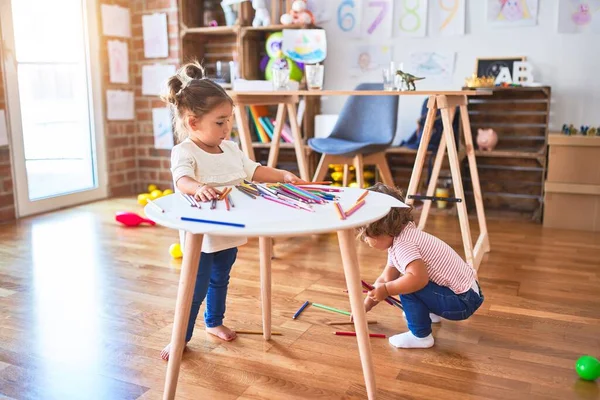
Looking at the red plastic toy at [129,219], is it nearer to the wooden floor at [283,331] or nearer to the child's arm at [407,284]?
the wooden floor at [283,331]

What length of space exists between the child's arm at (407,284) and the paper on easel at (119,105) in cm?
316

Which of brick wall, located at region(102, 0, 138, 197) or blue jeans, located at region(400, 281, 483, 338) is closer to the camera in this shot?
blue jeans, located at region(400, 281, 483, 338)

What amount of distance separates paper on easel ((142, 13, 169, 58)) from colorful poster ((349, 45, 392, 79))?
1.34m

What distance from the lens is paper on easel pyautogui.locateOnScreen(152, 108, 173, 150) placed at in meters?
4.32

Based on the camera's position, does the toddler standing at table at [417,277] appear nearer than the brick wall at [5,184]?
Yes

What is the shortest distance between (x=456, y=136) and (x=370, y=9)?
1.03 meters

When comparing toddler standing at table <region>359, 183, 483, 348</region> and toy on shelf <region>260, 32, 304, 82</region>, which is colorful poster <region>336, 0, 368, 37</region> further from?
toddler standing at table <region>359, 183, 483, 348</region>

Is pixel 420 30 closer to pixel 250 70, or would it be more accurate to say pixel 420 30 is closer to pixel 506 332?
pixel 250 70

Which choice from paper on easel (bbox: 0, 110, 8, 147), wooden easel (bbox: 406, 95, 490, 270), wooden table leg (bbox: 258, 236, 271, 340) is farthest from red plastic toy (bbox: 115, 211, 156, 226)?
wooden table leg (bbox: 258, 236, 271, 340)

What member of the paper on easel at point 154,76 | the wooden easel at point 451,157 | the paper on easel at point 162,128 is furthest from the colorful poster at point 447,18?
the paper on easel at point 162,128

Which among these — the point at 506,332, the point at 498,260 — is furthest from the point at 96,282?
the point at 498,260

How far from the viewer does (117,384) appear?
1.55 m

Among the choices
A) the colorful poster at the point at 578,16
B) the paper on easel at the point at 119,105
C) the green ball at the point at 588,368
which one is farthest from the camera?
the paper on easel at the point at 119,105

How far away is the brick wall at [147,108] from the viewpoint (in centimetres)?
418
